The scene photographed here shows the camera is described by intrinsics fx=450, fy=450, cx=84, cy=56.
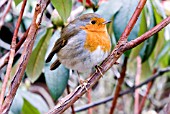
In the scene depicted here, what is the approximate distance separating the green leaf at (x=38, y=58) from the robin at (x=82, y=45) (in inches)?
6.0

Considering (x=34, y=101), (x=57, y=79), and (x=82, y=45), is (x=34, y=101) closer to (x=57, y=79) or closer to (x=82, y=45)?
(x=57, y=79)

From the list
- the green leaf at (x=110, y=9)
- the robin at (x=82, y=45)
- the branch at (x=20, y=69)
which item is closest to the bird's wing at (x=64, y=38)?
the robin at (x=82, y=45)

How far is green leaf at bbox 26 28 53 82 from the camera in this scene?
1.35 m

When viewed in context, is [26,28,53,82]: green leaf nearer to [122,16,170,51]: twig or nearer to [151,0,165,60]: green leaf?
[151,0,165,60]: green leaf

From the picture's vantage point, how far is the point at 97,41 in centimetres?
118

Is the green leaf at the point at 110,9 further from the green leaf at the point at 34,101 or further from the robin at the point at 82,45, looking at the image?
the green leaf at the point at 34,101

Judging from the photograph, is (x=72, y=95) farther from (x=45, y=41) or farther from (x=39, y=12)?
(x=45, y=41)

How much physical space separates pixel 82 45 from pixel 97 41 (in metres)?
0.04

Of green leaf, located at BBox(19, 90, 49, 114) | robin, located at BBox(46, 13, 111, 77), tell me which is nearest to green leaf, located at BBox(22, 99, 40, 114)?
green leaf, located at BBox(19, 90, 49, 114)

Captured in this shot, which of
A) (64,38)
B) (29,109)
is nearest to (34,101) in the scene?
(29,109)

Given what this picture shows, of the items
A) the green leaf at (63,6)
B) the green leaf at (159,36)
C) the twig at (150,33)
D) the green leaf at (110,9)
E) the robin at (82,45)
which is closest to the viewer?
the twig at (150,33)

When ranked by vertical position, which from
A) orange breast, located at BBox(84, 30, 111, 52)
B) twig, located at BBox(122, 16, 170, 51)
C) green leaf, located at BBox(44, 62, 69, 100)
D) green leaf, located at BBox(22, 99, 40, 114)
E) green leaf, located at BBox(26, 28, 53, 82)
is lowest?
green leaf, located at BBox(22, 99, 40, 114)

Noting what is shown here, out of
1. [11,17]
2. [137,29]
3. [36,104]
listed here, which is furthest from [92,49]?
[11,17]

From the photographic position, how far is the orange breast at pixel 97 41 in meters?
1.15
